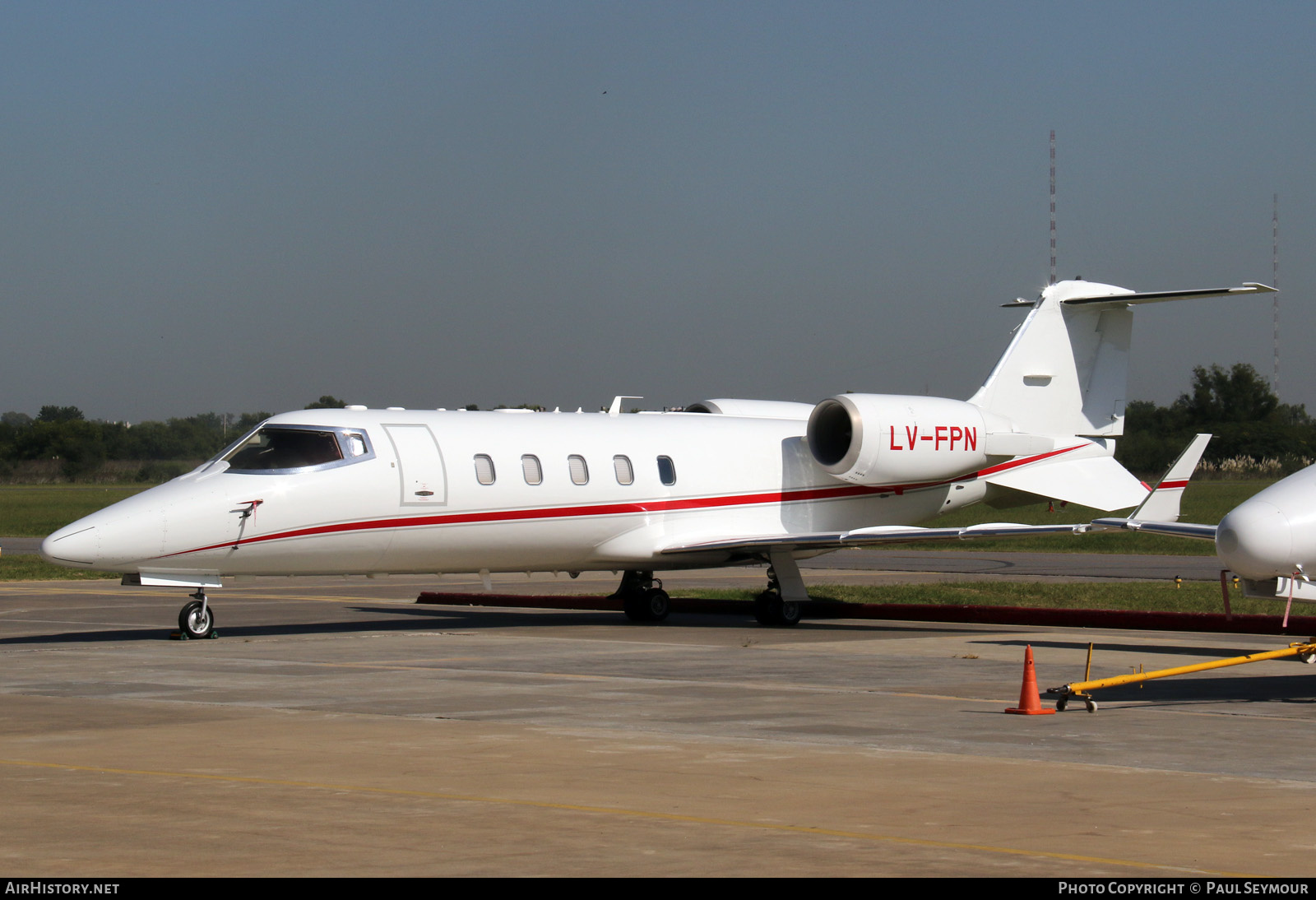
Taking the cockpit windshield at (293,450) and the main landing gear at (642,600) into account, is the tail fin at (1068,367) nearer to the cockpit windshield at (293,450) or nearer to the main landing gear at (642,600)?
the main landing gear at (642,600)

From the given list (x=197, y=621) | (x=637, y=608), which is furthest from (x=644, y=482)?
(x=197, y=621)

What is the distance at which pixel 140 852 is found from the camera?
723 centimetres

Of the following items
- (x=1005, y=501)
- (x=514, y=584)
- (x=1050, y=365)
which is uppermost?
(x=1050, y=365)

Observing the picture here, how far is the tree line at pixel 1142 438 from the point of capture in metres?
73.8

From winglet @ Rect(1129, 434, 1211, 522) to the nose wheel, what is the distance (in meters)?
10.6

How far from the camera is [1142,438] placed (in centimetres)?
7312

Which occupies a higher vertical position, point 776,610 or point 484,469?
point 484,469

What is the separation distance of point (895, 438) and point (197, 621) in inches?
394

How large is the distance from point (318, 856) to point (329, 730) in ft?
14.0

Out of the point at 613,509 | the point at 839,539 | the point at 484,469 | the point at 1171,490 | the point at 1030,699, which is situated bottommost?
the point at 1030,699

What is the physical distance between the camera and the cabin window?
2011 centimetres

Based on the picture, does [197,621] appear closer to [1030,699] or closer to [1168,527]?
[1030,699]
